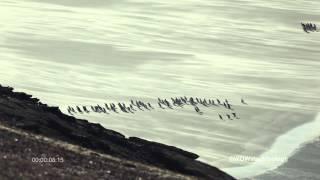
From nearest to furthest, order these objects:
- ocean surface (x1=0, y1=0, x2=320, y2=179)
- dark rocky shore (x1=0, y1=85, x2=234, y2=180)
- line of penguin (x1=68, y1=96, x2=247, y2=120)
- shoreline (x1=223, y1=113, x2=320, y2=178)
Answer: dark rocky shore (x1=0, y1=85, x2=234, y2=180) < shoreline (x1=223, y1=113, x2=320, y2=178) < ocean surface (x1=0, y1=0, x2=320, y2=179) < line of penguin (x1=68, y1=96, x2=247, y2=120)

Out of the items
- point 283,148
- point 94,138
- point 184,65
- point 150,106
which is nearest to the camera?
point 94,138

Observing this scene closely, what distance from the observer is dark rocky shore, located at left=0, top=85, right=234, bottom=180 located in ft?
74.9

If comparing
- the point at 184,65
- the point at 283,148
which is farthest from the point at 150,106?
the point at 184,65

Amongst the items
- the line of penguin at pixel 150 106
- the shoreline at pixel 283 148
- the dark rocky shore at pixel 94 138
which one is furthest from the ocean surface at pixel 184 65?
the dark rocky shore at pixel 94 138

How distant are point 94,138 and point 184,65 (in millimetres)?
34627

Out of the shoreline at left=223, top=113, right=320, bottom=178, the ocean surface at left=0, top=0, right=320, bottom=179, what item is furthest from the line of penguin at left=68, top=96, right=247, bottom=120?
the shoreline at left=223, top=113, right=320, bottom=178

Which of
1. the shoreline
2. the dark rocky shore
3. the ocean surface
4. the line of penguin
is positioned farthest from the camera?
the line of penguin

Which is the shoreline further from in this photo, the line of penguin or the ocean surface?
the line of penguin

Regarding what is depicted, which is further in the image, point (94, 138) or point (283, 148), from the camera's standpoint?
point (283, 148)

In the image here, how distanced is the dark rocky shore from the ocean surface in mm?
6981

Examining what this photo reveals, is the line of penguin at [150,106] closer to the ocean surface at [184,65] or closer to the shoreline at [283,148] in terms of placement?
the ocean surface at [184,65]

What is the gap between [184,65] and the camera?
58.1m

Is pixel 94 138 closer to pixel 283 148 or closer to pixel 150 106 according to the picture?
pixel 283 148

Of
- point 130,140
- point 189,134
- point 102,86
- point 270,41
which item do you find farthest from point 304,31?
point 130,140
